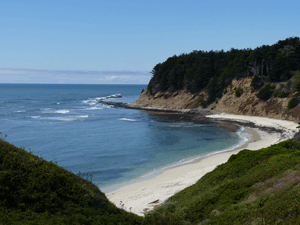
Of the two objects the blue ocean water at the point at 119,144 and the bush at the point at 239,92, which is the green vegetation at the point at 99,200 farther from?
the bush at the point at 239,92

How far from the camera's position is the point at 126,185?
22.8 metres

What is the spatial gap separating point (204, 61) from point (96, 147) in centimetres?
6482

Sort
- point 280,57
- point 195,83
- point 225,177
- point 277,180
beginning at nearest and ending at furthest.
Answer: point 277,180
point 225,177
point 280,57
point 195,83

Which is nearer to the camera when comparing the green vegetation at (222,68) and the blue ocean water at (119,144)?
the blue ocean water at (119,144)

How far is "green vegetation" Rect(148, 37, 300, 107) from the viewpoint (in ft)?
205

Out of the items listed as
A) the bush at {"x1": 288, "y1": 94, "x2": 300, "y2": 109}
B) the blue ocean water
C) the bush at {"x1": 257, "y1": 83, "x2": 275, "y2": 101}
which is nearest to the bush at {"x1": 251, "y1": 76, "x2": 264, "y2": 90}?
the bush at {"x1": 257, "y1": 83, "x2": 275, "y2": 101}

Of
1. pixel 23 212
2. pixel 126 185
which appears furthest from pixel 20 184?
pixel 126 185

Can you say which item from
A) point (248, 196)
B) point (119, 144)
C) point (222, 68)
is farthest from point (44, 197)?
point (222, 68)

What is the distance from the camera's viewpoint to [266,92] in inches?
2378

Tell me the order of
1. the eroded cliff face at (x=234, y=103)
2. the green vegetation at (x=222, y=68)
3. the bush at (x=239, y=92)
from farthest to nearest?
the bush at (x=239, y=92) < the green vegetation at (x=222, y=68) < the eroded cliff face at (x=234, y=103)

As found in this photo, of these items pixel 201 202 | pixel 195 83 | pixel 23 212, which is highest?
pixel 195 83

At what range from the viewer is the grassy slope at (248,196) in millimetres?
9555

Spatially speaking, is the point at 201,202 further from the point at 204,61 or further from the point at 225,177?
the point at 204,61

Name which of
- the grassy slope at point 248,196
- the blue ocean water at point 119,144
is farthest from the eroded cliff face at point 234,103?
the grassy slope at point 248,196
